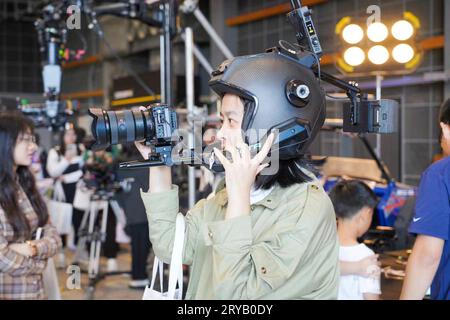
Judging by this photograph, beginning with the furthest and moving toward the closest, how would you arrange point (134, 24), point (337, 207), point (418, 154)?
point (134, 24) < point (418, 154) < point (337, 207)

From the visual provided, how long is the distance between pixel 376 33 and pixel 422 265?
593 millimetres

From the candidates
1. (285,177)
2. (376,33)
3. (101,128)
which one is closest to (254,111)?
(285,177)

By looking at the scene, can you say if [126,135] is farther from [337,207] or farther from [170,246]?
[337,207]

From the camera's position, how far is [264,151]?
993 millimetres

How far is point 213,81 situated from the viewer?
107 centimetres

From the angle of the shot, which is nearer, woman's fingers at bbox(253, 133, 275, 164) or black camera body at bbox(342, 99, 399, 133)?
woman's fingers at bbox(253, 133, 275, 164)

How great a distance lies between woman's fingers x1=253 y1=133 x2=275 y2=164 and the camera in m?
0.98

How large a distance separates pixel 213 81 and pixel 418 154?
303 cm

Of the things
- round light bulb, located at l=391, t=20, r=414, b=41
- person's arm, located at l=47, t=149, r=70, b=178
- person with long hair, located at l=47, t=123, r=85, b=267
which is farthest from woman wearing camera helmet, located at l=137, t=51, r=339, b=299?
person's arm, located at l=47, t=149, r=70, b=178

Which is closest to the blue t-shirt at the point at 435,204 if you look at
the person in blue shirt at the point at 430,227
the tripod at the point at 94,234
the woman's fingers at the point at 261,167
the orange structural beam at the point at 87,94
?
the person in blue shirt at the point at 430,227

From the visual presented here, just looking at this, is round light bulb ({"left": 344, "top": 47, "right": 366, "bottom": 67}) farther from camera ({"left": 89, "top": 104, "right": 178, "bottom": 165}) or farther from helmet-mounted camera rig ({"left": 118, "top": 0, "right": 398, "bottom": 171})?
camera ({"left": 89, "top": 104, "right": 178, "bottom": 165})

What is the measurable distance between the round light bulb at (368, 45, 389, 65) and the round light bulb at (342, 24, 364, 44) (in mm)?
47
